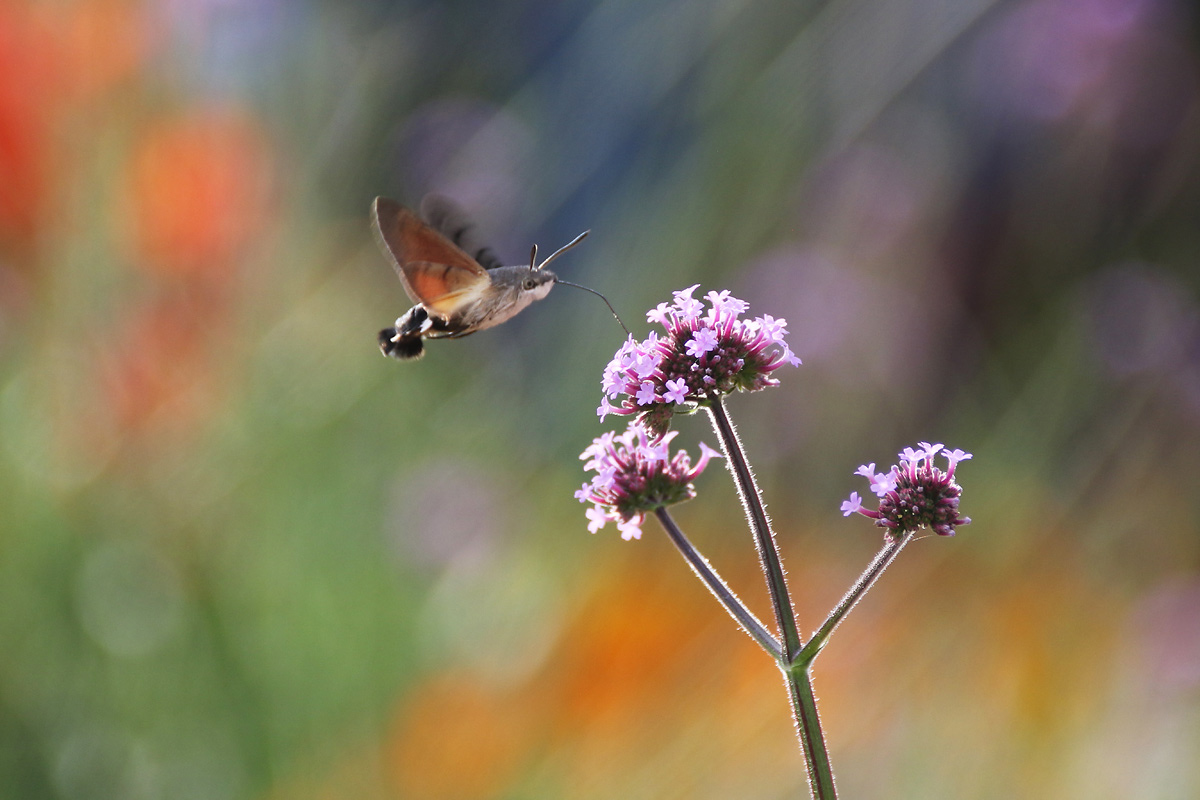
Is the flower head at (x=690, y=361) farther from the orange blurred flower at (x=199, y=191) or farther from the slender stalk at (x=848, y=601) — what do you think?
the orange blurred flower at (x=199, y=191)

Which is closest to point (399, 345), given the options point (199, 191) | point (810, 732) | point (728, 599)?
point (728, 599)

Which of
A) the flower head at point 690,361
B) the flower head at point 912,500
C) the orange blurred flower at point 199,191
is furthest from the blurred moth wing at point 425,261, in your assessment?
the orange blurred flower at point 199,191

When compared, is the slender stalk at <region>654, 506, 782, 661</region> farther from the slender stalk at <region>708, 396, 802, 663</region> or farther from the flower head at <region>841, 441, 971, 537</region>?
the flower head at <region>841, 441, 971, 537</region>

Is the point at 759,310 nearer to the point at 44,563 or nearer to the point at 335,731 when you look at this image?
the point at 335,731

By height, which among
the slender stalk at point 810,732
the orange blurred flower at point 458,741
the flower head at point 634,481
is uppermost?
the orange blurred flower at point 458,741

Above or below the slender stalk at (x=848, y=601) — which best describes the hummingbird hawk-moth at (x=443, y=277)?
above

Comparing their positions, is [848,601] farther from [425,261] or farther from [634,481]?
[425,261]

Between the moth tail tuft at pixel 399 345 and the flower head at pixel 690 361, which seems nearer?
the flower head at pixel 690 361
